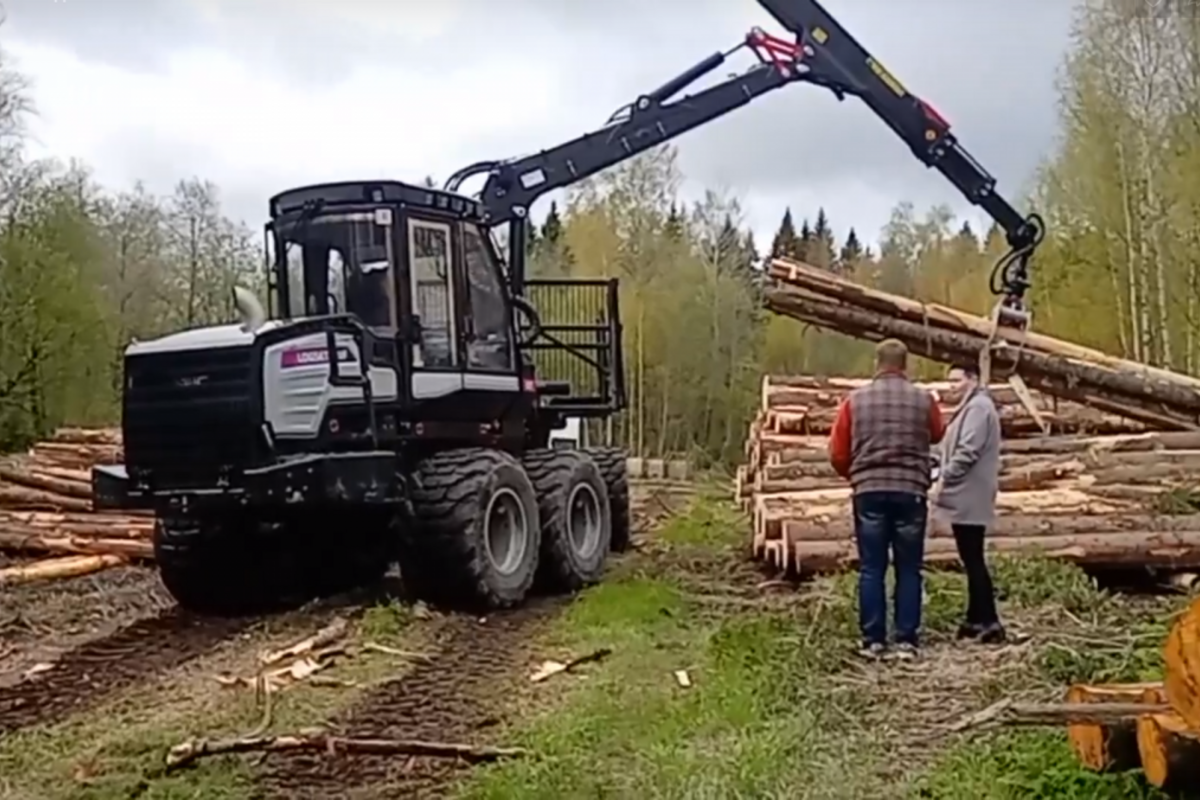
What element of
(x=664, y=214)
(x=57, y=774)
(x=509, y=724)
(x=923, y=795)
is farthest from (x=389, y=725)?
(x=664, y=214)

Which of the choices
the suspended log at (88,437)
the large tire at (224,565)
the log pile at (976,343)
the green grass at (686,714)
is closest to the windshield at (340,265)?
the large tire at (224,565)

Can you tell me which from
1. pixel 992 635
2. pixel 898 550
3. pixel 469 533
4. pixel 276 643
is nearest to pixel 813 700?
pixel 898 550

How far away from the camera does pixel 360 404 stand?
10031mm

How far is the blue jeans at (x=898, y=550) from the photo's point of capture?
784cm

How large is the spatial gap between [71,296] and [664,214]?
18.9 metres

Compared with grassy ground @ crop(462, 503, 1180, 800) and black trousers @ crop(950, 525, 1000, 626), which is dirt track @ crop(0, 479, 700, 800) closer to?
grassy ground @ crop(462, 503, 1180, 800)

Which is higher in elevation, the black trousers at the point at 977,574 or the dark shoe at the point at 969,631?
the black trousers at the point at 977,574

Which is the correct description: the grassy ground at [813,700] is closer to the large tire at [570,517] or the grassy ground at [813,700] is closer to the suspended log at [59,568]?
the large tire at [570,517]

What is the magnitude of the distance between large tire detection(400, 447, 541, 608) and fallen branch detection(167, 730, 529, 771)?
359cm

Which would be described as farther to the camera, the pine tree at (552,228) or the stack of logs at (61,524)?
the pine tree at (552,228)

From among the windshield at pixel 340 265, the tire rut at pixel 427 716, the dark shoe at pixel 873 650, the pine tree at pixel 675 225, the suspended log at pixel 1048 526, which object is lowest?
the tire rut at pixel 427 716

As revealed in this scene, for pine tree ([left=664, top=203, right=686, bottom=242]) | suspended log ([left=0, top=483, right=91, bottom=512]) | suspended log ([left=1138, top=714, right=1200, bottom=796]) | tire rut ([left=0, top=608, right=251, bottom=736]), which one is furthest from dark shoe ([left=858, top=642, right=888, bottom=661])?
pine tree ([left=664, top=203, right=686, bottom=242])

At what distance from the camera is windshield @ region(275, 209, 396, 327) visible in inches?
415

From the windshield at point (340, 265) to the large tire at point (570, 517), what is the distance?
204 centimetres
